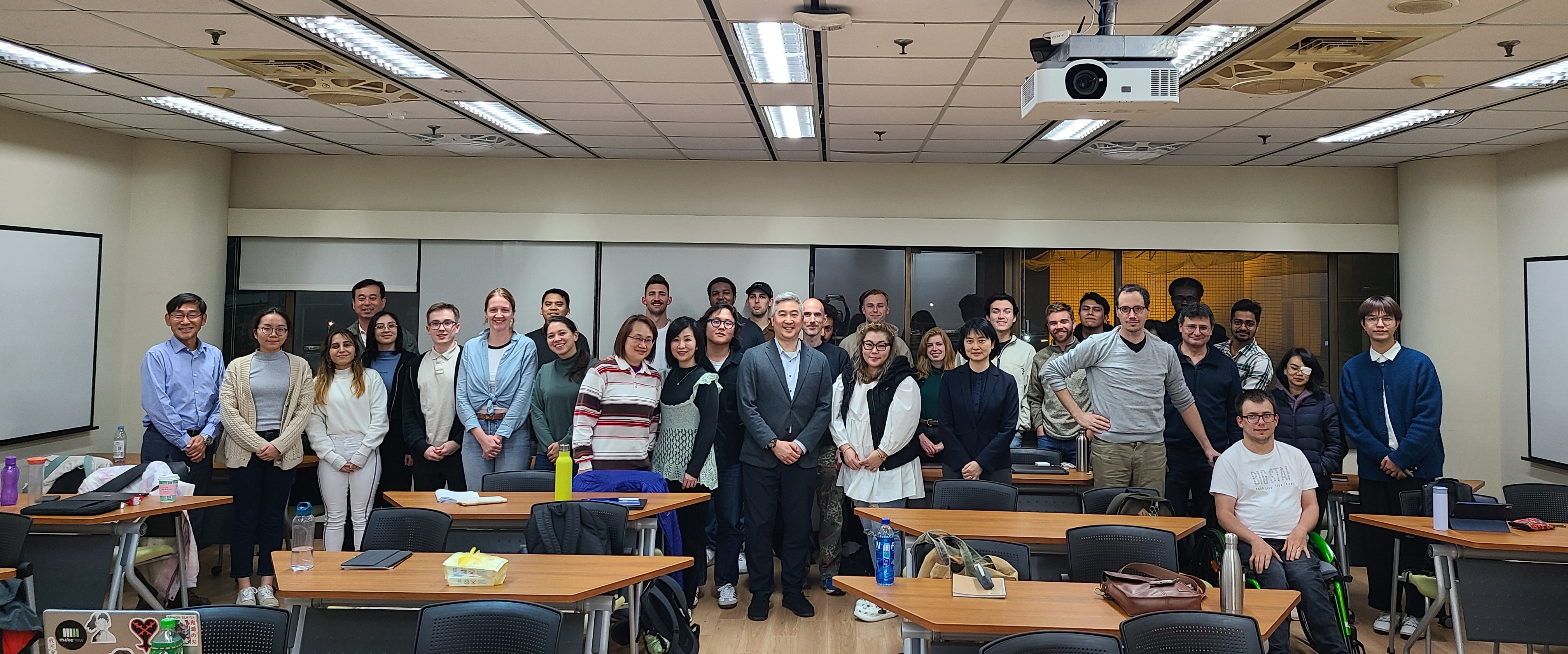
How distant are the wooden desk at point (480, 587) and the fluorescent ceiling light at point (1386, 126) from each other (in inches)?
211

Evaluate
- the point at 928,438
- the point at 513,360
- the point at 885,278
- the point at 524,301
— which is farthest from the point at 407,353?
the point at 885,278

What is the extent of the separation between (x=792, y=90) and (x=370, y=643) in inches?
142

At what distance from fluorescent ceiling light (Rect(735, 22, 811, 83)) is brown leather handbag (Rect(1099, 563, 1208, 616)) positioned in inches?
106

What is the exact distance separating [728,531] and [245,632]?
3101 mm


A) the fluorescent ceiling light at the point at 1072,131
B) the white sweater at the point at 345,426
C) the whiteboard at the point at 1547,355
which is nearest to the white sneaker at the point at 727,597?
the white sweater at the point at 345,426

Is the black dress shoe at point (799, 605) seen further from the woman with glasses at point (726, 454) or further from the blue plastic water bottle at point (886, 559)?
the blue plastic water bottle at point (886, 559)

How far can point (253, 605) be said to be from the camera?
2.79 m

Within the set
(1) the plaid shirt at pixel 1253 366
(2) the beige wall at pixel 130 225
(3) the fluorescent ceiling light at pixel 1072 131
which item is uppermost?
(3) the fluorescent ceiling light at pixel 1072 131

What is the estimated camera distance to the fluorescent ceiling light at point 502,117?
6023 mm

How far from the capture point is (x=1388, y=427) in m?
5.50

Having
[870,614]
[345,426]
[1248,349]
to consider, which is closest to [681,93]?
[345,426]

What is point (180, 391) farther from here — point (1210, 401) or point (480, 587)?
point (1210, 401)

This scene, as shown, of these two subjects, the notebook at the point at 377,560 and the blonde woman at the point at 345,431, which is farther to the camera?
the blonde woman at the point at 345,431

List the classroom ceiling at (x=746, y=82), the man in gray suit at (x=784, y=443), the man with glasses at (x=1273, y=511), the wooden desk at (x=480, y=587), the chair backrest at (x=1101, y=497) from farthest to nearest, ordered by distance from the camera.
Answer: the man in gray suit at (x=784, y=443)
the chair backrest at (x=1101, y=497)
the man with glasses at (x=1273, y=511)
the classroom ceiling at (x=746, y=82)
the wooden desk at (x=480, y=587)
